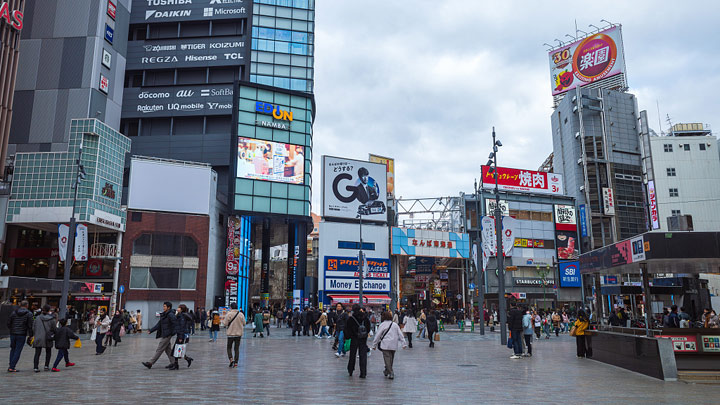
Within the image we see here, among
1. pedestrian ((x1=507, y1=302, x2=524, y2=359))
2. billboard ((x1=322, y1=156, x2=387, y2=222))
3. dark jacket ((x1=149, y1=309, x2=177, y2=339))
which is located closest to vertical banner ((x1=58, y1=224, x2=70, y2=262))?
dark jacket ((x1=149, y1=309, x2=177, y2=339))

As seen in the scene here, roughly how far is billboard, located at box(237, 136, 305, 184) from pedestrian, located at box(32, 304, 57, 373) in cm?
3819

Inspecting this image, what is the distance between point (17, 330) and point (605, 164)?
66061 millimetres

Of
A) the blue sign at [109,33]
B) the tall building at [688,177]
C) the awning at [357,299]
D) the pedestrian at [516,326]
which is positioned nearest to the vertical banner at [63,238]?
the pedestrian at [516,326]

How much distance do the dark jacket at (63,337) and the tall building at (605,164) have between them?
61.0 metres

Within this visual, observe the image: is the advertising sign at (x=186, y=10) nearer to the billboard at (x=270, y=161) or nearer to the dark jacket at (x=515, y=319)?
the billboard at (x=270, y=161)

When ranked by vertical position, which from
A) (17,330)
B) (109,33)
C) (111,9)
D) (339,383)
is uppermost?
(111,9)

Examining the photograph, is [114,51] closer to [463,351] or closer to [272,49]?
[272,49]

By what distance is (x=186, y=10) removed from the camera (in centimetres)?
6188

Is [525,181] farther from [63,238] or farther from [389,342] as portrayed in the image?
[389,342]

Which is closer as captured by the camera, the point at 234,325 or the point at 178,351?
the point at 178,351

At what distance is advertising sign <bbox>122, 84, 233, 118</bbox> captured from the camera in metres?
58.5

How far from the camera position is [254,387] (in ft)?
A: 33.0

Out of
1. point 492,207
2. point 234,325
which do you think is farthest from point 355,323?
point 492,207

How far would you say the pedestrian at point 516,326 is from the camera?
53.3 feet
